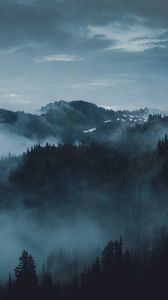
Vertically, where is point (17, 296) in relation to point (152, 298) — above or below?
above

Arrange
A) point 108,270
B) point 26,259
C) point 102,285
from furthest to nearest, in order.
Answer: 1. point 102,285
2. point 108,270
3. point 26,259

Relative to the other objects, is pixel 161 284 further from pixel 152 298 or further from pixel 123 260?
pixel 123 260

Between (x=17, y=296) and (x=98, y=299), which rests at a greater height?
(x=17, y=296)

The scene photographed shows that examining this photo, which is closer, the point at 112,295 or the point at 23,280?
the point at 23,280

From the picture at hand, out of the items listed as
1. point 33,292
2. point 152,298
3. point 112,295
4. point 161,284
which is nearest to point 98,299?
point 112,295

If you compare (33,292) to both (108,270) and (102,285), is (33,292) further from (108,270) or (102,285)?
(102,285)

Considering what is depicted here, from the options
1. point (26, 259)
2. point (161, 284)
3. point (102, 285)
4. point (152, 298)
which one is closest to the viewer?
point (26, 259)

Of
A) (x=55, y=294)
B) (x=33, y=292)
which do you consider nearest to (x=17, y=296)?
(x=33, y=292)

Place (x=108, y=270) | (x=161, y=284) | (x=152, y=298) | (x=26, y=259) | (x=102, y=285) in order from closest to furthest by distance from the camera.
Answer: (x=26, y=259) → (x=108, y=270) → (x=102, y=285) → (x=152, y=298) → (x=161, y=284)

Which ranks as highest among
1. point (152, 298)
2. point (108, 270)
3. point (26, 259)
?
point (26, 259)
